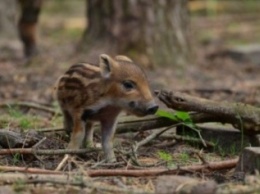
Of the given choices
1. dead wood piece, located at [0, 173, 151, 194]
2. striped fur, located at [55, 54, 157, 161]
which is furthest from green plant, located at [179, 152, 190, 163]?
dead wood piece, located at [0, 173, 151, 194]

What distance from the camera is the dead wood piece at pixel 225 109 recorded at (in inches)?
235

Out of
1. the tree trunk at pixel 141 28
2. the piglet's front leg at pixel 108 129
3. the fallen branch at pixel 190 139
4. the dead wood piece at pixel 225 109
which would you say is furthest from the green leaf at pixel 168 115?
the tree trunk at pixel 141 28

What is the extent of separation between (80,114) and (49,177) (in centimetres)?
131

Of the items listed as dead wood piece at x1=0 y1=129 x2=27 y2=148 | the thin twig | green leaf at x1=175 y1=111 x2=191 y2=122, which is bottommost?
the thin twig

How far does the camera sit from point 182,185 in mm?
4586

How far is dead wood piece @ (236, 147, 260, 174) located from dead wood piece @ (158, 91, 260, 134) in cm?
81

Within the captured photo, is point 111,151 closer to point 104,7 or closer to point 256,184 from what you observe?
point 256,184

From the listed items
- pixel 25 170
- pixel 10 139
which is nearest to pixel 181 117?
pixel 10 139

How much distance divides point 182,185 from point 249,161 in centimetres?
75

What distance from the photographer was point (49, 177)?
477 centimetres

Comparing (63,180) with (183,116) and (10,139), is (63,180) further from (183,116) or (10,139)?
(183,116)

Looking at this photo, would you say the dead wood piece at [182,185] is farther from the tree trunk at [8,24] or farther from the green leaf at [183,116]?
the tree trunk at [8,24]

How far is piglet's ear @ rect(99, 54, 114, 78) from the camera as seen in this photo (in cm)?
596

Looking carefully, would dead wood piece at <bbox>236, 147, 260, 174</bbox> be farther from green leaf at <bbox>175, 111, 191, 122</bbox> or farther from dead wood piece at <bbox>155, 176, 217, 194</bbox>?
green leaf at <bbox>175, 111, 191, 122</bbox>
